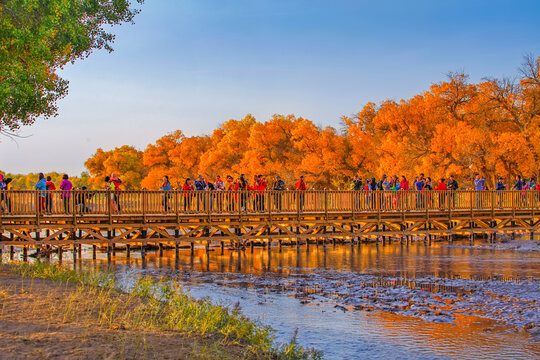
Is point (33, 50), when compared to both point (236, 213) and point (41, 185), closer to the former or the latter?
point (41, 185)

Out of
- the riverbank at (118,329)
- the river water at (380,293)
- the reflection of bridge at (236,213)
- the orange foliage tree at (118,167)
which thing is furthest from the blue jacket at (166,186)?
the orange foliage tree at (118,167)

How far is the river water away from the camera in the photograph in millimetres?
11062

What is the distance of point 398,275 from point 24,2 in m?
14.7

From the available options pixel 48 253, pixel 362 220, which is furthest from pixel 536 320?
pixel 48 253

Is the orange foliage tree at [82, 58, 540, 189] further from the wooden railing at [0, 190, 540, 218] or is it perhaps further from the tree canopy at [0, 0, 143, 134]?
the tree canopy at [0, 0, 143, 134]

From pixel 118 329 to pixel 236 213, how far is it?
18.7 meters

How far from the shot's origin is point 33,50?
679 inches

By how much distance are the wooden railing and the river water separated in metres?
2.24

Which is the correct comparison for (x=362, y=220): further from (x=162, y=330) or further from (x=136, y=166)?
(x=136, y=166)

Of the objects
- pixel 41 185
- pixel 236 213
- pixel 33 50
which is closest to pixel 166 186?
pixel 236 213

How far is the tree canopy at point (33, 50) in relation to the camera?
16.9 meters

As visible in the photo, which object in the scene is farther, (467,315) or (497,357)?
(467,315)

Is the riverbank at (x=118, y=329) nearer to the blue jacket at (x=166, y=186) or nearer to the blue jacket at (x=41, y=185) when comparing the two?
the blue jacket at (x=41, y=185)

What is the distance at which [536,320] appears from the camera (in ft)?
41.6
